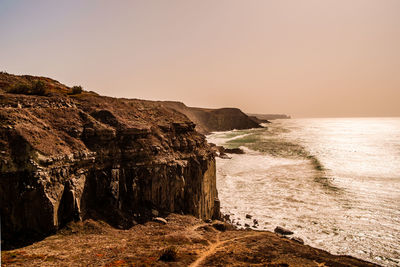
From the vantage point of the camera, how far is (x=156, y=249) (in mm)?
14117

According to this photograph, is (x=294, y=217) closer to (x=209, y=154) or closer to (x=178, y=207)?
(x=209, y=154)

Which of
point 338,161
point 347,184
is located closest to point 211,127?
point 338,161

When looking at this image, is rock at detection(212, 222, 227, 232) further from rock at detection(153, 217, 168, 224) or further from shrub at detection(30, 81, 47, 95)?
shrub at detection(30, 81, 47, 95)

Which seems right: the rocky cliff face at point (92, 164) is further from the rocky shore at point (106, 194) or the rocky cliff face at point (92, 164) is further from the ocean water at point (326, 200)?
the ocean water at point (326, 200)

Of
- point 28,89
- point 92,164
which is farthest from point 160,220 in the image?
point 28,89

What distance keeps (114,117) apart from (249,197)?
23.6 m

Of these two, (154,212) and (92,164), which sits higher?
(92,164)

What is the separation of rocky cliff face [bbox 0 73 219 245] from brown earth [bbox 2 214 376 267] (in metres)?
1.06

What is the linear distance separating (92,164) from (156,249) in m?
7.55

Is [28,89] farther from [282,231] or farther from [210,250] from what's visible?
Answer: [282,231]

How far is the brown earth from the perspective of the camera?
12.1 meters

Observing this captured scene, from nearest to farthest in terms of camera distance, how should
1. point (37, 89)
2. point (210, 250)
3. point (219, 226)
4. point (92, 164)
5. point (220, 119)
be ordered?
1. point (210, 250)
2. point (92, 164)
3. point (219, 226)
4. point (37, 89)
5. point (220, 119)

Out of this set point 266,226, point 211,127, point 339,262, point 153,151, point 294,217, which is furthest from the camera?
point 211,127

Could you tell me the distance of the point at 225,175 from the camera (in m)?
48.8
